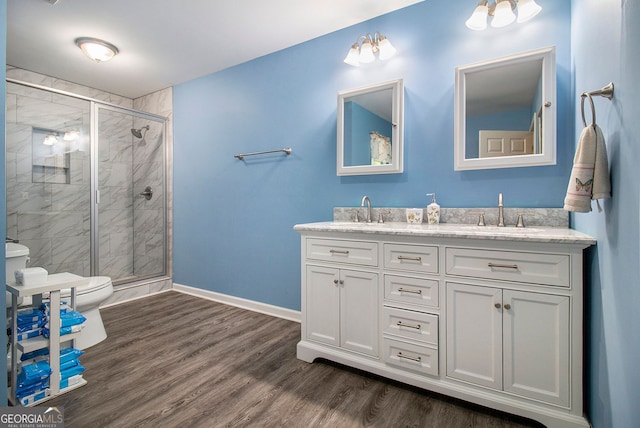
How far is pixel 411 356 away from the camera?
156 cm

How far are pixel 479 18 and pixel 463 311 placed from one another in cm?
162

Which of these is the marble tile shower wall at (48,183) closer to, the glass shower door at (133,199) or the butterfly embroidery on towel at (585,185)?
the glass shower door at (133,199)

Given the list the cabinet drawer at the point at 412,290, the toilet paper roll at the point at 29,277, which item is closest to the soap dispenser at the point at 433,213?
the cabinet drawer at the point at 412,290

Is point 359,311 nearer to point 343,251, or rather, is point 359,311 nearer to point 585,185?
point 343,251

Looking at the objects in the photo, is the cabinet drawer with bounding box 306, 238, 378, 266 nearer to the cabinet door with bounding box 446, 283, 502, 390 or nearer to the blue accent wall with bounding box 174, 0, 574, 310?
the cabinet door with bounding box 446, 283, 502, 390

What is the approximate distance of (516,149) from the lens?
1.72 meters

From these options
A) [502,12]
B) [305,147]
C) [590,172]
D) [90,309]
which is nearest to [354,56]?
[305,147]

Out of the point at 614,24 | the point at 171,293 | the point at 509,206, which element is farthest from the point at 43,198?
the point at 614,24

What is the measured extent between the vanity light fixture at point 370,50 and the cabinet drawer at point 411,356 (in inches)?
72.3

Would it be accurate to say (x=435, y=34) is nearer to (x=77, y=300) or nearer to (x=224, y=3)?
(x=224, y=3)

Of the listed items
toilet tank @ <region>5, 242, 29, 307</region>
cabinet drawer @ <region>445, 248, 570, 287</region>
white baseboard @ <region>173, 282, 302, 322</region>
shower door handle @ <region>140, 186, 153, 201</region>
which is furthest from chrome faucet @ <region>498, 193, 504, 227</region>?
shower door handle @ <region>140, 186, 153, 201</region>

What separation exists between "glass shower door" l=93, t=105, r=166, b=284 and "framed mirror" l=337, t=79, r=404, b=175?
2407 millimetres

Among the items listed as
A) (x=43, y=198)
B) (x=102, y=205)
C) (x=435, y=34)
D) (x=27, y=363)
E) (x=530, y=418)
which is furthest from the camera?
(x=102, y=205)

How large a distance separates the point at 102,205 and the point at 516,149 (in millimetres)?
3825
